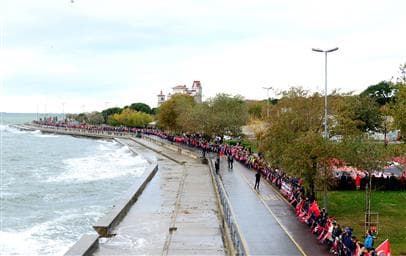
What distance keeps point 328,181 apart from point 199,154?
102ft

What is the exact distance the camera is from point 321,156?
2500cm

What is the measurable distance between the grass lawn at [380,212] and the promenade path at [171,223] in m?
5.79

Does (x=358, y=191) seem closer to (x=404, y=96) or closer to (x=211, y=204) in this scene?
(x=211, y=204)

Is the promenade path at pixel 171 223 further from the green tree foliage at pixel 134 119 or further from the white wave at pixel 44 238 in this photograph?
the green tree foliage at pixel 134 119

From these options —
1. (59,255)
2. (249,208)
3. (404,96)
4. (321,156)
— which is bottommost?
(59,255)

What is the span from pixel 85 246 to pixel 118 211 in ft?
21.4

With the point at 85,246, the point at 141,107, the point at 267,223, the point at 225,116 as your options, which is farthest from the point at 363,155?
the point at 141,107

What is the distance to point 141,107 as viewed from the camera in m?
174

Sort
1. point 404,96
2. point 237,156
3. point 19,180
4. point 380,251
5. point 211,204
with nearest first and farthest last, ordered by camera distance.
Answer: point 380,251, point 404,96, point 211,204, point 237,156, point 19,180

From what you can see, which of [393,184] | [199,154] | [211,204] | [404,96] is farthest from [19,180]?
[404,96]

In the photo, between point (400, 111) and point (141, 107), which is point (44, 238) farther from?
point (141, 107)

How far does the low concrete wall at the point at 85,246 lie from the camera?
18.3 metres

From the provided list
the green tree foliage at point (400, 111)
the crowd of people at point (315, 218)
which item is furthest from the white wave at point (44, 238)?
the green tree foliage at point (400, 111)

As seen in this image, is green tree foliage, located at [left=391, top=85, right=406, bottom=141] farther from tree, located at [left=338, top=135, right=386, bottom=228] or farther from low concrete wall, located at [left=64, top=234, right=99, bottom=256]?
low concrete wall, located at [left=64, top=234, right=99, bottom=256]
